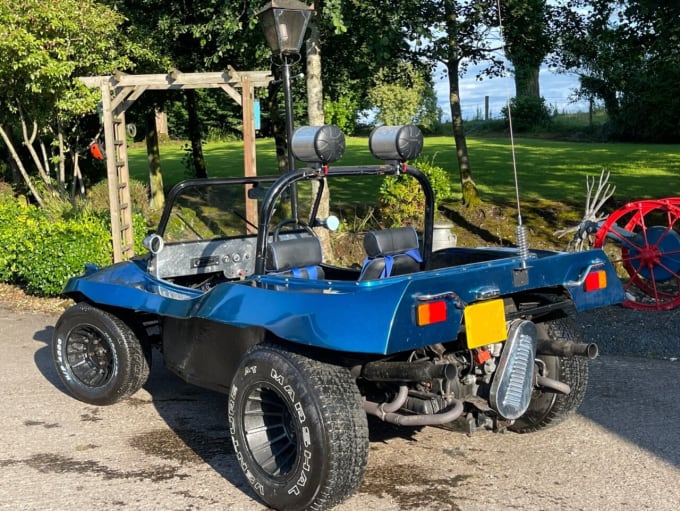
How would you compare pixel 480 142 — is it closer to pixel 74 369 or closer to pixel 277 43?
pixel 277 43

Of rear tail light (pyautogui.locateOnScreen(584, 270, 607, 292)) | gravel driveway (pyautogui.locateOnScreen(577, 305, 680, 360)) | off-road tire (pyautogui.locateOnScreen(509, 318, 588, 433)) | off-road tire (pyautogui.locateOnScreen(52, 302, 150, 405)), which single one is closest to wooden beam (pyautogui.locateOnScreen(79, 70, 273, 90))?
gravel driveway (pyautogui.locateOnScreen(577, 305, 680, 360))

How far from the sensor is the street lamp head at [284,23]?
8000mm

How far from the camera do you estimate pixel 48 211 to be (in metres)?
11.8

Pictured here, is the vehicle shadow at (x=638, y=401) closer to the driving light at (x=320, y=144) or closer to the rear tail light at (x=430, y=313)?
the rear tail light at (x=430, y=313)

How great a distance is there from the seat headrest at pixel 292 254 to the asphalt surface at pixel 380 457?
1.12m

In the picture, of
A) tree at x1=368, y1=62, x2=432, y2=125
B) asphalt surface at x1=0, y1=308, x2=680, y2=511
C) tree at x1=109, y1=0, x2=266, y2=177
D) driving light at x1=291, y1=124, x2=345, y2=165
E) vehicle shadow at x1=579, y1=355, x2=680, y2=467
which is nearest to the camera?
asphalt surface at x1=0, y1=308, x2=680, y2=511

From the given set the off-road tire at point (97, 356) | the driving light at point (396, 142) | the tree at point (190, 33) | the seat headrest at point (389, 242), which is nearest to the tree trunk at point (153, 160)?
the tree at point (190, 33)

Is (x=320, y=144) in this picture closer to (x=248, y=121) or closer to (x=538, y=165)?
(x=248, y=121)

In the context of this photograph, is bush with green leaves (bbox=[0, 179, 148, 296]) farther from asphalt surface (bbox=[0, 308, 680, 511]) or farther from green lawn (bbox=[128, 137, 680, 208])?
green lawn (bbox=[128, 137, 680, 208])

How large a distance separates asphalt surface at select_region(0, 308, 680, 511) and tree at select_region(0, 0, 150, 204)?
520 cm

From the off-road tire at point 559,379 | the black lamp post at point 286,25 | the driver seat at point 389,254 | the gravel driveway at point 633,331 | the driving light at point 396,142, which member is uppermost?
the black lamp post at point 286,25

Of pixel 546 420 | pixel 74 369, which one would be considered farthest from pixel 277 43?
pixel 546 420

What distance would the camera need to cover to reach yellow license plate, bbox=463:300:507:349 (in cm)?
371

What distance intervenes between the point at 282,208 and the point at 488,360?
32.3 ft
